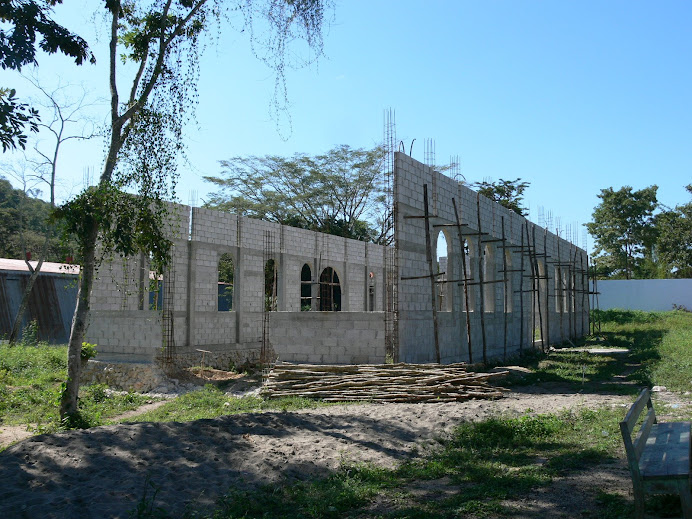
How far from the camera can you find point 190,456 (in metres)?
6.06

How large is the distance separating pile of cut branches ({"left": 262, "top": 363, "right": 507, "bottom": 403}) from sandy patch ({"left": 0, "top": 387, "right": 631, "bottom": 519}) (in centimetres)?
155

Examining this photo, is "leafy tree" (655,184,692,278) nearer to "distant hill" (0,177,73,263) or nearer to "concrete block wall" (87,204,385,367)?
"concrete block wall" (87,204,385,367)

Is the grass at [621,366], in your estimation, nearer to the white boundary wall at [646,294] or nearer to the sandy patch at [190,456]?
the sandy patch at [190,456]

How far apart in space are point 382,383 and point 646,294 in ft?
109

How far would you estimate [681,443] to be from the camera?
460 cm

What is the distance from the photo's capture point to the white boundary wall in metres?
37.5

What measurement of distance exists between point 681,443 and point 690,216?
41.3 metres

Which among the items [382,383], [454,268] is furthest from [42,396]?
[454,268]

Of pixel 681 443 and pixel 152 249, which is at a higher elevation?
pixel 152 249

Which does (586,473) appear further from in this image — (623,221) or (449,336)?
(623,221)

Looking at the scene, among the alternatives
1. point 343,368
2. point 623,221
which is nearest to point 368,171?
point 623,221

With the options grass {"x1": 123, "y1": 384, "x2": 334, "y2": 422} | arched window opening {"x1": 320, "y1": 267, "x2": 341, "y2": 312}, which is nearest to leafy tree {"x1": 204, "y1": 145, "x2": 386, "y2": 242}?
arched window opening {"x1": 320, "y1": 267, "x2": 341, "y2": 312}

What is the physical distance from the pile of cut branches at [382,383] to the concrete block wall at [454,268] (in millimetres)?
1423

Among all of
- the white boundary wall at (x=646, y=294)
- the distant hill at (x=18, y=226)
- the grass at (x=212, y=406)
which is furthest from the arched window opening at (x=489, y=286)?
the white boundary wall at (x=646, y=294)
